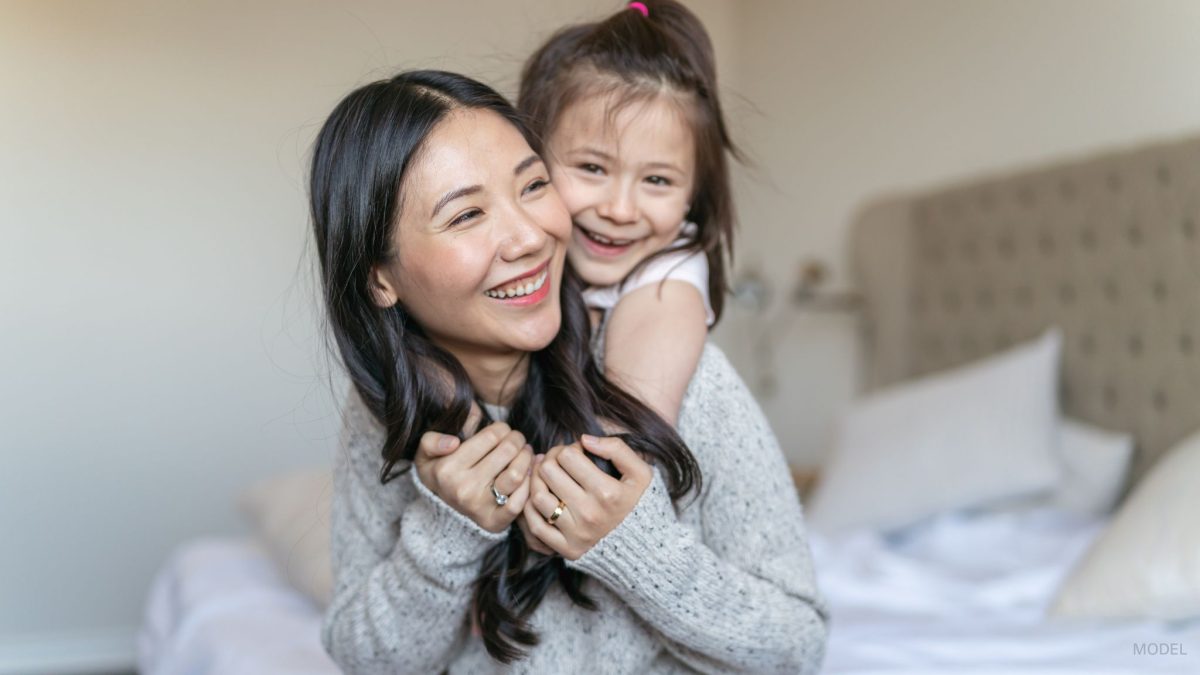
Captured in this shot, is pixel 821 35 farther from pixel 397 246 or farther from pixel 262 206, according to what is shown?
pixel 397 246

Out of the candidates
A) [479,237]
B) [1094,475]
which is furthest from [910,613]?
[479,237]

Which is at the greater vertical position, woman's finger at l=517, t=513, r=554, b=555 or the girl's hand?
the girl's hand

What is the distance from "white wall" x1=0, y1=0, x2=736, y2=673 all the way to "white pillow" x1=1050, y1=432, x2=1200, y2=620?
1.68 m

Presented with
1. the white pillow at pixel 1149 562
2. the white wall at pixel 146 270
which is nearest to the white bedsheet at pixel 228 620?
the white wall at pixel 146 270

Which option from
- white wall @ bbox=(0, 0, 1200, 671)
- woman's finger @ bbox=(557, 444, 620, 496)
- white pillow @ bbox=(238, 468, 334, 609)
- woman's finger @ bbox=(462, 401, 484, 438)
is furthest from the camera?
white wall @ bbox=(0, 0, 1200, 671)

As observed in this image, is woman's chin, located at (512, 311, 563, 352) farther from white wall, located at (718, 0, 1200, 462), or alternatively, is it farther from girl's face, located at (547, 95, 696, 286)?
white wall, located at (718, 0, 1200, 462)

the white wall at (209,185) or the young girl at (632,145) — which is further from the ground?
the young girl at (632,145)

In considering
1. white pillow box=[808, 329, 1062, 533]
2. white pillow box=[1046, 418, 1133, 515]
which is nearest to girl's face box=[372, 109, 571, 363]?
white pillow box=[808, 329, 1062, 533]

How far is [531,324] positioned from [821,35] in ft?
9.81

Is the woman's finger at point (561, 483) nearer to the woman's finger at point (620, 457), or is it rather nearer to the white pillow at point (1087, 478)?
the woman's finger at point (620, 457)

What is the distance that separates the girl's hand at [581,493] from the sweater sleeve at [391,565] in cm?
6

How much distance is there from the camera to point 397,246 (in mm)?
979

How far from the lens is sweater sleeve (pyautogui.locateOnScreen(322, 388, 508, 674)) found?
1.02m

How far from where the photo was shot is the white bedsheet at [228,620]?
1821 mm
